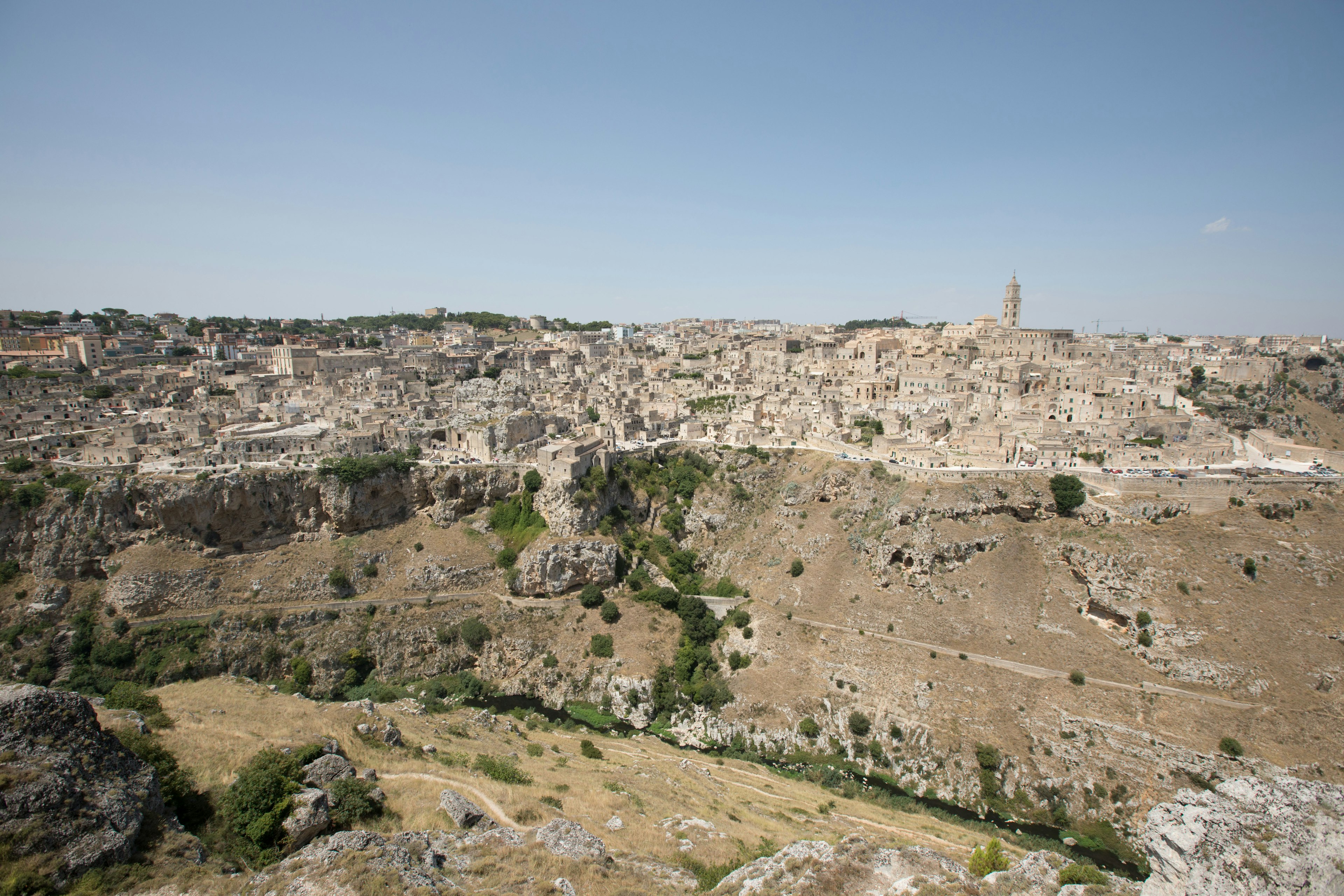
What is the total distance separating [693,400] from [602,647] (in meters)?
30.0

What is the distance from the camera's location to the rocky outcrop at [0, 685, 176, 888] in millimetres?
10945

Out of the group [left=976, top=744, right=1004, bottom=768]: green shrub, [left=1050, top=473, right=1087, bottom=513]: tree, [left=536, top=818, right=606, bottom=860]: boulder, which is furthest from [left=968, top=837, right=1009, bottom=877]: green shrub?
[left=1050, top=473, right=1087, bottom=513]: tree

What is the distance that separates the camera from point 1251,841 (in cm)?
1036

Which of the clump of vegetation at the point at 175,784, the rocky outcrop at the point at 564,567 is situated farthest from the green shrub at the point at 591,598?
the clump of vegetation at the point at 175,784

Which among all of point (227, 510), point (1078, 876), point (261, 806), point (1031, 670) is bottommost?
point (1031, 670)

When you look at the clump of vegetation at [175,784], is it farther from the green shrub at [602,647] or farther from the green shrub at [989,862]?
the green shrub at [602,647]

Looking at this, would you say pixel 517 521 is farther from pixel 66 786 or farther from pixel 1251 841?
pixel 1251 841

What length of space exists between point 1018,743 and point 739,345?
6293cm

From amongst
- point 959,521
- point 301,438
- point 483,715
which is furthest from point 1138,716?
point 301,438

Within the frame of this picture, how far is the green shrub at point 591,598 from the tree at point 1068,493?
28210 millimetres

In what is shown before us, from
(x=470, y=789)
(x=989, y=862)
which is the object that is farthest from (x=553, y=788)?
(x=989, y=862)

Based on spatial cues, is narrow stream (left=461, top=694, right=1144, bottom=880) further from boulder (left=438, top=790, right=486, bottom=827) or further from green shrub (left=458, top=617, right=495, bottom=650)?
A: boulder (left=438, top=790, right=486, bottom=827)

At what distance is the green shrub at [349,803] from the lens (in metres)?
15.6

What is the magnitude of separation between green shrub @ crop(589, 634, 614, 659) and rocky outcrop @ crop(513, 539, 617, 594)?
3959mm
